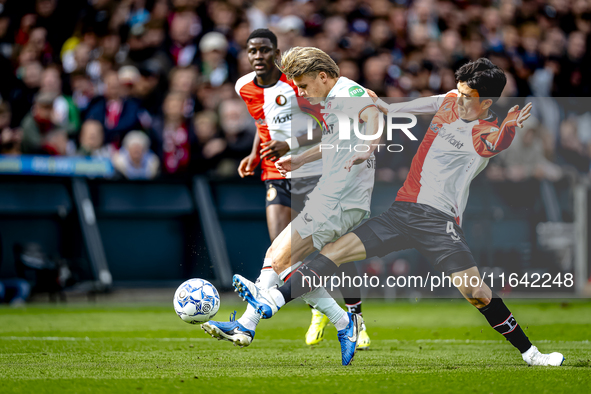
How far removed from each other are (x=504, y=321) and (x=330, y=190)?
151 centimetres

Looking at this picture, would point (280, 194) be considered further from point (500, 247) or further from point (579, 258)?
point (579, 258)

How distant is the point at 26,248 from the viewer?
988 cm

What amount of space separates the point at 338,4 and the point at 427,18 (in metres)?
1.67

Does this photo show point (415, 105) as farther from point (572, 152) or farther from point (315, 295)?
point (572, 152)

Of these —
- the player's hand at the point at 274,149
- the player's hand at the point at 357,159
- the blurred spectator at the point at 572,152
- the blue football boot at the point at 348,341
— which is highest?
the player's hand at the point at 274,149

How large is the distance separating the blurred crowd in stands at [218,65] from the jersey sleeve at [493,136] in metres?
3.95

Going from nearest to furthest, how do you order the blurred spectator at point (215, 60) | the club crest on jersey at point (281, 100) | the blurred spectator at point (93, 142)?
the club crest on jersey at point (281, 100) < the blurred spectator at point (93, 142) < the blurred spectator at point (215, 60)

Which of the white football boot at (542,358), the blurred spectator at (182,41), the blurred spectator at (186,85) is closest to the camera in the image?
the white football boot at (542,358)

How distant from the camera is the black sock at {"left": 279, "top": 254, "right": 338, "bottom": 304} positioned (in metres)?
5.08

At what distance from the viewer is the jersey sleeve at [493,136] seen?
5.39m

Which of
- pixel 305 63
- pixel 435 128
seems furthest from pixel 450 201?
pixel 305 63

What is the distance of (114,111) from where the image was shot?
37.1 ft

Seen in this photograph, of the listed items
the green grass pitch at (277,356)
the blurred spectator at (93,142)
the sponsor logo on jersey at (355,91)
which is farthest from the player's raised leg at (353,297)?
the blurred spectator at (93,142)

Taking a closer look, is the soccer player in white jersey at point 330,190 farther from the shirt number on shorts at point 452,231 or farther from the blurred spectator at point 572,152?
the blurred spectator at point 572,152
